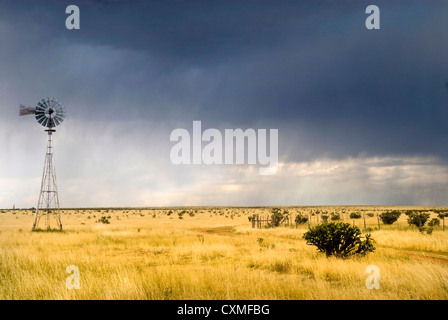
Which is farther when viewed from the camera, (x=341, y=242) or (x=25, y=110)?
(x=25, y=110)

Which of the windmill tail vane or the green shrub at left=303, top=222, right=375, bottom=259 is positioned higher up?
the windmill tail vane

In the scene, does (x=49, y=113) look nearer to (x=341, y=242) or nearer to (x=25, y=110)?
(x=25, y=110)

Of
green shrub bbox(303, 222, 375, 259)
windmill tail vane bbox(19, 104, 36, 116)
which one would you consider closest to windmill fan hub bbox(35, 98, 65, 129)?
windmill tail vane bbox(19, 104, 36, 116)

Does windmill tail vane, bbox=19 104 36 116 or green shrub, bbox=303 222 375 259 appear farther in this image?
windmill tail vane, bbox=19 104 36 116

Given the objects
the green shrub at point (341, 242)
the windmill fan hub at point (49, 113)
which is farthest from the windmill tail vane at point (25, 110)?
the green shrub at point (341, 242)

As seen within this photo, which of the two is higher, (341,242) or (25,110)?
(25,110)

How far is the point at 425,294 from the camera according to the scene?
8633 millimetres

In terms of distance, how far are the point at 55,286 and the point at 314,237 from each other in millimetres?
12601

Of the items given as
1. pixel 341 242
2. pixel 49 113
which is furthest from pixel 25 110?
pixel 341 242

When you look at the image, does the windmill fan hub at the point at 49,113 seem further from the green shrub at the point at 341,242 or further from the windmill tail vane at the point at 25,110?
the green shrub at the point at 341,242

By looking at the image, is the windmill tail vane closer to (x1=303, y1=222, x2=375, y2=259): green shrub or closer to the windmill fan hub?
the windmill fan hub
